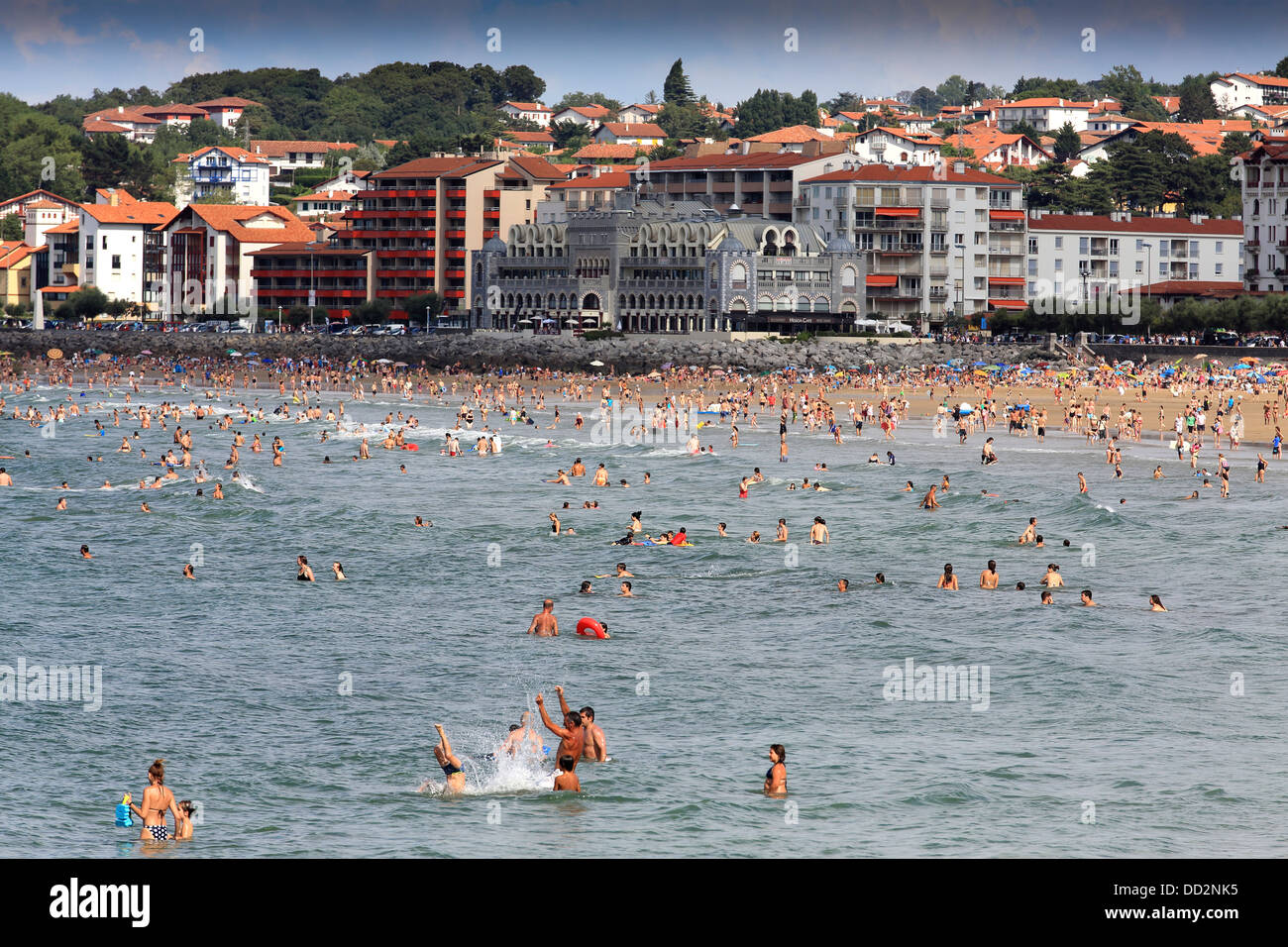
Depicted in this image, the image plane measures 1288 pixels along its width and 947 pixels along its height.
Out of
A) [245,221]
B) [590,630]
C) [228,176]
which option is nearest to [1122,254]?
[245,221]

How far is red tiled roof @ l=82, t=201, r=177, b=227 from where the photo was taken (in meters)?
145

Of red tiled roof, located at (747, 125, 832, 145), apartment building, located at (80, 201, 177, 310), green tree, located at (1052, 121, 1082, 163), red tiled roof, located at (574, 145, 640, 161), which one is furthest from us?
red tiled roof, located at (574, 145, 640, 161)

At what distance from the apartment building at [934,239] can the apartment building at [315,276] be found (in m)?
40.7

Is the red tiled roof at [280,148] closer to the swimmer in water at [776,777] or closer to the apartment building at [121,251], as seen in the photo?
the apartment building at [121,251]

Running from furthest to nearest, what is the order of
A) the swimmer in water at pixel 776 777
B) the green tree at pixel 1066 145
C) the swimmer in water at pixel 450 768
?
the green tree at pixel 1066 145 < the swimmer in water at pixel 450 768 < the swimmer in water at pixel 776 777

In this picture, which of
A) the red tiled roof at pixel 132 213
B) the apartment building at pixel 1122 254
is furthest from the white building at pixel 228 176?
the apartment building at pixel 1122 254

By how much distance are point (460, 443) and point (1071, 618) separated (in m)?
36.8

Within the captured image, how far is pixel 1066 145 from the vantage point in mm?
181250

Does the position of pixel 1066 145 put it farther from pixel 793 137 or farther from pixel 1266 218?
pixel 1266 218

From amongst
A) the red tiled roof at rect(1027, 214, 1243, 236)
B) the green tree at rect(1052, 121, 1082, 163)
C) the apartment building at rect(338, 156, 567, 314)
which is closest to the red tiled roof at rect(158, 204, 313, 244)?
the apartment building at rect(338, 156, 567, 314)

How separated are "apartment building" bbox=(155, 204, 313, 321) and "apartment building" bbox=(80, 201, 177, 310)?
2.61m

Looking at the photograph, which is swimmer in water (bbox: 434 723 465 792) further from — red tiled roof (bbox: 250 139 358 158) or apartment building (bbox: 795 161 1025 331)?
red tiled roof (bbox: 250 139 358 158)

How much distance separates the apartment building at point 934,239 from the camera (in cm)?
11438
